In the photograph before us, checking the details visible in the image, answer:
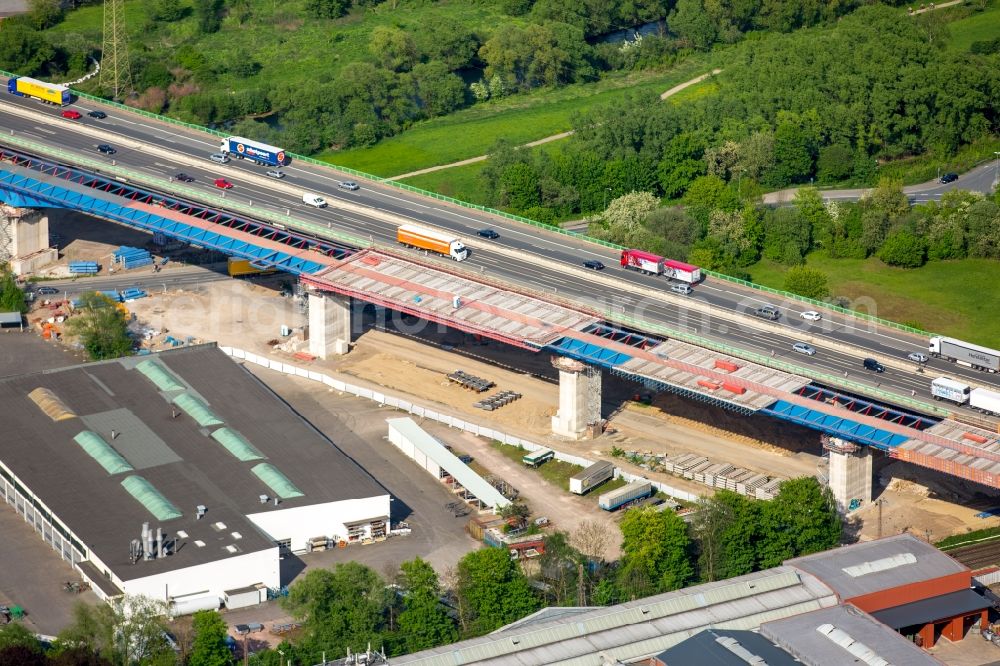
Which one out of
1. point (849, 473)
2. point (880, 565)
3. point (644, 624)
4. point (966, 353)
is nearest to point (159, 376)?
point (644, 624)

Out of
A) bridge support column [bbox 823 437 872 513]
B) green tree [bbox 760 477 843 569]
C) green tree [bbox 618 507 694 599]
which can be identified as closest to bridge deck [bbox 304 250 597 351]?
bridge support column [bbox 823 437 872 513]

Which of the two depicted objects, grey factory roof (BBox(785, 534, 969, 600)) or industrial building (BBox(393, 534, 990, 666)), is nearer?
industrial building (BBox(393, 534, 990, 666))

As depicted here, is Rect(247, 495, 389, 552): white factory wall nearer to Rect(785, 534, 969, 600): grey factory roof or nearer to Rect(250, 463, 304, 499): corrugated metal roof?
Rect(250, 463, 304, 499): corrugated metal roof

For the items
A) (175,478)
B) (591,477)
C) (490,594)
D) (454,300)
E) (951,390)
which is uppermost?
(454,300)

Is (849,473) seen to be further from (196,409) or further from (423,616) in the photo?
(196,409)

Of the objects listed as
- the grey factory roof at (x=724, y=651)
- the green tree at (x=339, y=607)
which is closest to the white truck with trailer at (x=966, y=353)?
the grey factory roof at (x=724, y=651)

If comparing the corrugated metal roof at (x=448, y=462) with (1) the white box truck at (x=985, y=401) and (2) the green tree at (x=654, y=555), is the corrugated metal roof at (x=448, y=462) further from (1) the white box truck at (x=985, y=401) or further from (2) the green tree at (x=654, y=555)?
(1) the white box truck at (x=985, y=401)
